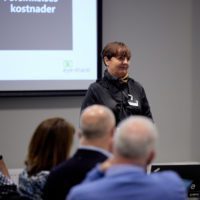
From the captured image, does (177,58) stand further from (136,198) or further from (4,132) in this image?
(136,198)

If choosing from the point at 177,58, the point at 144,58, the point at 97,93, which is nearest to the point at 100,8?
the point at 144,58

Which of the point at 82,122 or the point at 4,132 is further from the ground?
the point at 82,122

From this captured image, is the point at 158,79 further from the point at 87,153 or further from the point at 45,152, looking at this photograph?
the point at 87,153

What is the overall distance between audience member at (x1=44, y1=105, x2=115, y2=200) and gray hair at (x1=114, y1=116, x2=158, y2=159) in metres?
0.30

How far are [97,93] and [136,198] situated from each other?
1.55 metres

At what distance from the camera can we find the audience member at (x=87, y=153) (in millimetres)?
1740

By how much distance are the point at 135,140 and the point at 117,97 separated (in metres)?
1.52

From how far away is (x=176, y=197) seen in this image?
4.90 ft

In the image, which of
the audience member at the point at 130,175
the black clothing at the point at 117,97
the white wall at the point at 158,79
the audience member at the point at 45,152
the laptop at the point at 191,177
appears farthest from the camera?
the white wall at the point at 158,79

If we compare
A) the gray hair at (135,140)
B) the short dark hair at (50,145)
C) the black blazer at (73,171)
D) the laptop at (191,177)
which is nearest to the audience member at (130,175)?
the gray hair at (135,140)

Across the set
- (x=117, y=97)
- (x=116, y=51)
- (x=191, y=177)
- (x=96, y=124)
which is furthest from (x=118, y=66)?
(x=96, y=124)

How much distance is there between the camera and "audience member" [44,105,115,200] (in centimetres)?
174

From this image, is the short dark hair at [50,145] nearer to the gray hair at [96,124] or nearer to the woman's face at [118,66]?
the gray hair at [96,124]

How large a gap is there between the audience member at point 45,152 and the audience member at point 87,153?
0.22m
